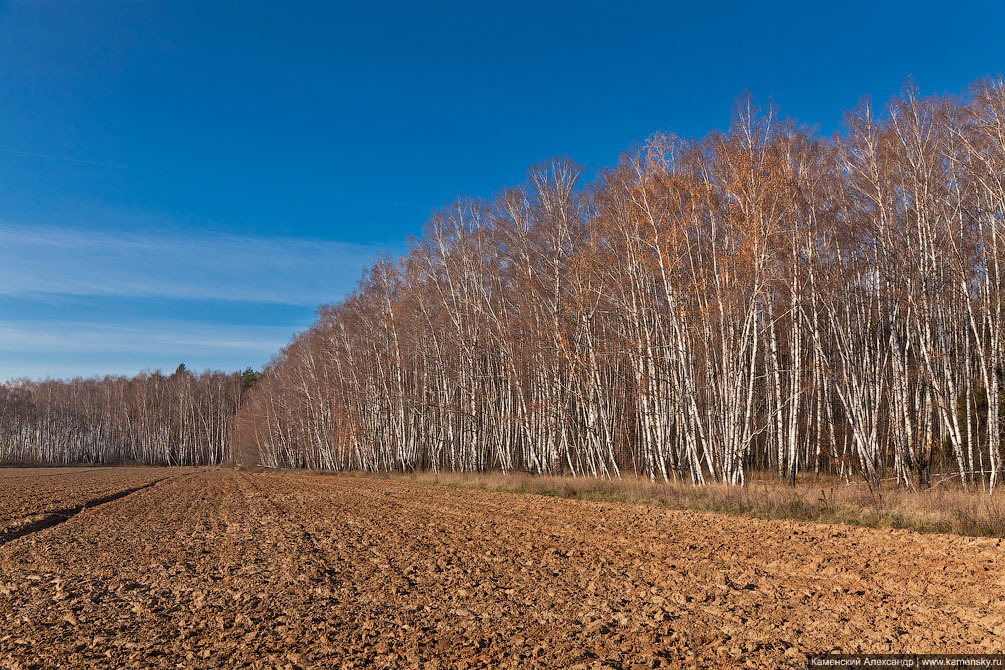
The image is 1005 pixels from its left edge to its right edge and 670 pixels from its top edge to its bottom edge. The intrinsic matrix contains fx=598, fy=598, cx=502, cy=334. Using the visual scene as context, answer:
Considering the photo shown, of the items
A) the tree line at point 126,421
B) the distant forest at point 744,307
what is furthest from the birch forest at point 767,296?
the tree line at point 126,421

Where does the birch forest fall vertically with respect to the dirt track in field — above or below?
above

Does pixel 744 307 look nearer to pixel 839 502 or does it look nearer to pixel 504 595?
pixel 839 502

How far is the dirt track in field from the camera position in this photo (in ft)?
15.4

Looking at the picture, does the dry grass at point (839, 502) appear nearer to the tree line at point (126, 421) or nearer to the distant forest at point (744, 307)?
the distant forest at point (744, 307)

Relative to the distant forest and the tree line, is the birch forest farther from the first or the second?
the tree line

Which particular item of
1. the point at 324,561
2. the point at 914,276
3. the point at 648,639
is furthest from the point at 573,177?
the point at 648,639

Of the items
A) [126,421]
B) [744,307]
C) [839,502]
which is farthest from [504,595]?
[126,421]

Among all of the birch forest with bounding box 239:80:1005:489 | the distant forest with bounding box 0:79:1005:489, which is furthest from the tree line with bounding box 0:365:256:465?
the birch forest with bounding box 239:80:1005:489

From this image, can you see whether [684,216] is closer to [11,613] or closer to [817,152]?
[817,152]

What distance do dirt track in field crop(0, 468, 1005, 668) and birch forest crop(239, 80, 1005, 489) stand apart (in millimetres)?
6782

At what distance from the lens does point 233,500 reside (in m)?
18.0

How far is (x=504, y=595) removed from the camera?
624 cm

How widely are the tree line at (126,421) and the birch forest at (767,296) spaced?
57.6 meters

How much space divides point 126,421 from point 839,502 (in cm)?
8138
